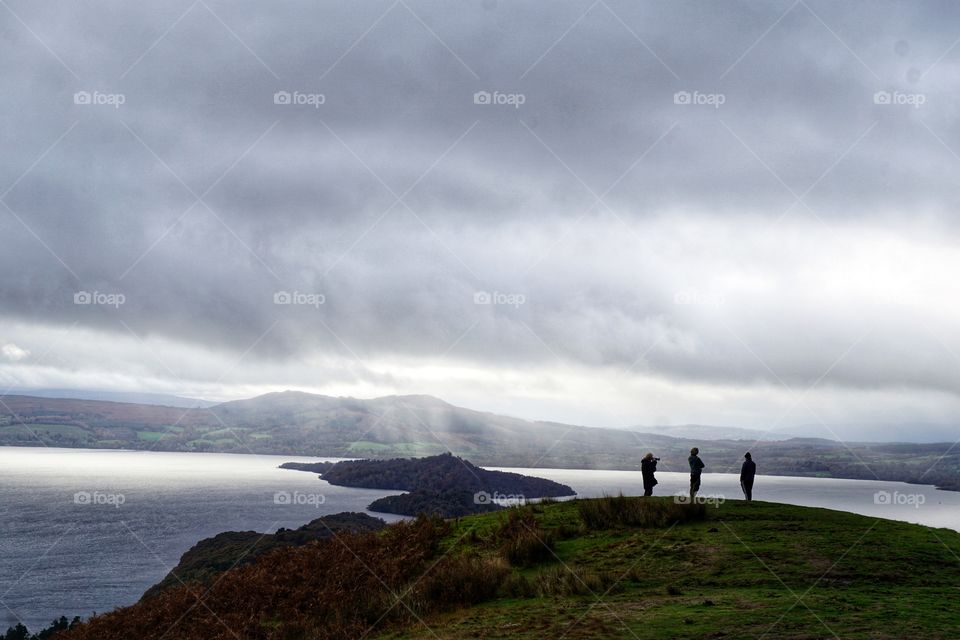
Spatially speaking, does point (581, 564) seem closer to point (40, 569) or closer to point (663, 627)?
point (663, 627)

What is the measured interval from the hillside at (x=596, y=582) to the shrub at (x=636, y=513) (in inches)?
2.0

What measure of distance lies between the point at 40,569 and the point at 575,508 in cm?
12846

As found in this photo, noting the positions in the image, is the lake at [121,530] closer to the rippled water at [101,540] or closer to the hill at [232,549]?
the rippled water at [101,540]

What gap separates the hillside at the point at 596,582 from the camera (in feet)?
36.4

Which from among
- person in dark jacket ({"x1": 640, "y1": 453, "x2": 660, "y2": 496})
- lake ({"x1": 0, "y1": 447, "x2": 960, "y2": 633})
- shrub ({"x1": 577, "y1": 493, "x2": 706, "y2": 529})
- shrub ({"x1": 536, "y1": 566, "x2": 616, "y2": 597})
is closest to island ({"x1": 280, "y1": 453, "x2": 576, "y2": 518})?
lake ({"x1": 0, "y1": 447, "x2": 960, "y2": 633})

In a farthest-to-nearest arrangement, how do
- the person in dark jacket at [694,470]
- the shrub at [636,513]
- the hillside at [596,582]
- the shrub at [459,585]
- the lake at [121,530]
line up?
the lake at [121,530]
the person in dark jacket at [694,470]
the shrub at [636,513]
the shrub at [459,585]
the hillside at [596,582]

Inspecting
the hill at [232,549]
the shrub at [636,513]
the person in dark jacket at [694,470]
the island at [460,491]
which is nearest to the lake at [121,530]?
the hill at [232,549]

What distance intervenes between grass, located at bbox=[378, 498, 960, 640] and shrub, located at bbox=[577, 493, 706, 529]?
43 mm

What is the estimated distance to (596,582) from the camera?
1384cm

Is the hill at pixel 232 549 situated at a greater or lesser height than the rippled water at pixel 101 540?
greater

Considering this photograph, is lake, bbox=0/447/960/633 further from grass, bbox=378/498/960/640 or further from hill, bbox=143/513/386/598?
grass, bbox=378/498/960/640

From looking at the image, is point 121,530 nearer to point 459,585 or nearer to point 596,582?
point 459,585

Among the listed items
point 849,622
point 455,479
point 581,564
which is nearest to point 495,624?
point 581,564

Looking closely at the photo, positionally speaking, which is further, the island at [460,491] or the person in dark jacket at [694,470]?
the island at [460,491]
